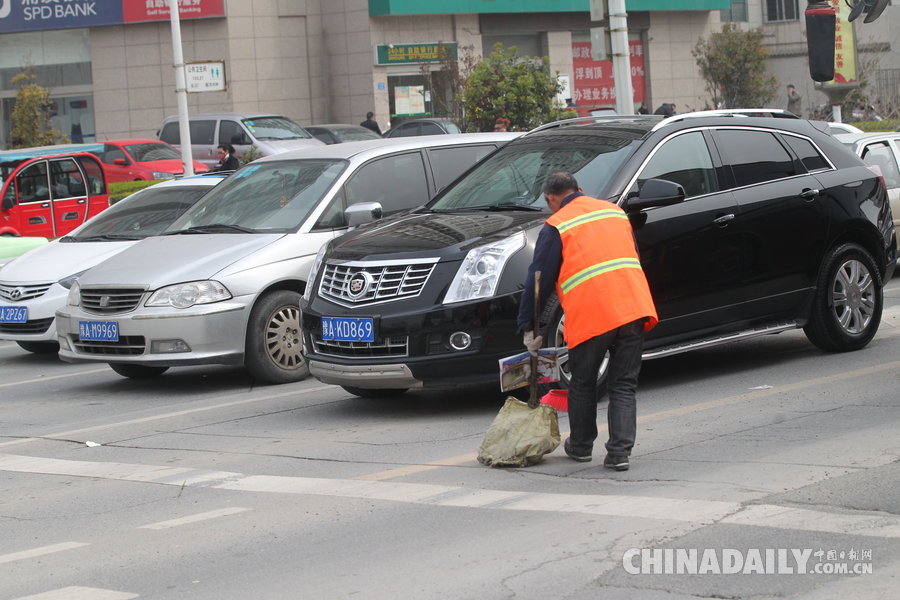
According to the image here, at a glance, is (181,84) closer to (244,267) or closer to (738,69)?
(244,267)

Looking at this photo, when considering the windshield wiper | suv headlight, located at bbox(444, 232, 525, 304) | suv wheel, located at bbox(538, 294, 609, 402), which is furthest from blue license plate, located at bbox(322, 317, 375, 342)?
the windshield wiper

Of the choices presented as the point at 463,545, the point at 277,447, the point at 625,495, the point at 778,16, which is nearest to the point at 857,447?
the point at 625,495

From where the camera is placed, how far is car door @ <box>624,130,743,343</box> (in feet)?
29.2

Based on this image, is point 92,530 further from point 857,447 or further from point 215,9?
point 215,9

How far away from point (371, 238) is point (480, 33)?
35.1 meters

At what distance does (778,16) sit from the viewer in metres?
53.0

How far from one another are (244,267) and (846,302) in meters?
4.69

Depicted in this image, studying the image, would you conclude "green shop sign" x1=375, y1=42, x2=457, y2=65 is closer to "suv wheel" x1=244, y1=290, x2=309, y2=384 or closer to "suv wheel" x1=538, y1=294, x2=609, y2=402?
"suv wheel" x1=244, y1=290, x2=309, y2=384

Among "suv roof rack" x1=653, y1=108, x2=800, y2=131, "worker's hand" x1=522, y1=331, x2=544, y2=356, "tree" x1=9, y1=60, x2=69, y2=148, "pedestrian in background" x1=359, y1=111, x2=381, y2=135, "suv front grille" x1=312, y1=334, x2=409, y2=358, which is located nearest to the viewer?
"worker's hand" x1=522, y1=331, x2=544, y2=356

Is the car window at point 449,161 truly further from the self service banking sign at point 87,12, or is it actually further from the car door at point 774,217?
the self service banking sign at point 87,12

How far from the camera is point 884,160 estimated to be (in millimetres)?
15484

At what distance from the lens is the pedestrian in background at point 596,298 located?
22.5ft

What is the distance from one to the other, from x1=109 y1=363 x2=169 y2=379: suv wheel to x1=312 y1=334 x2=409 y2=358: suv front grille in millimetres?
3061

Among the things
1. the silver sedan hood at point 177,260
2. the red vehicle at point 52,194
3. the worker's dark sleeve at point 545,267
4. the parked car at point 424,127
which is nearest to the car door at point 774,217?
the worker's dark sleeve at point 545,267
